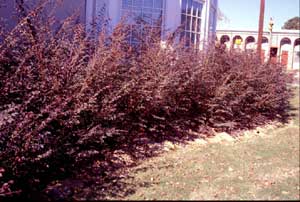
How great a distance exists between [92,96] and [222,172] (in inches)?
81.3

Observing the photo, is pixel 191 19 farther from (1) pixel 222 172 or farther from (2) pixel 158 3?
(1) pixel 222 172

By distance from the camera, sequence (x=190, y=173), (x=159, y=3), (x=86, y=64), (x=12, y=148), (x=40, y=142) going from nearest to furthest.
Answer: (x=12, y=148), (x=40, y=142), (x=190, y=173), (x=86, y=64), (x=159, y=3)

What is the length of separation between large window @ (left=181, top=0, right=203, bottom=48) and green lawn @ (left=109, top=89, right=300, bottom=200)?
6.72 m

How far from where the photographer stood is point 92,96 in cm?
554

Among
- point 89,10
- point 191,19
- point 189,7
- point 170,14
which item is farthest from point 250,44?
point 89,10

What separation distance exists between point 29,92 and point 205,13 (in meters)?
11.5

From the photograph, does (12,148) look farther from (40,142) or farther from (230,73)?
(230,73)

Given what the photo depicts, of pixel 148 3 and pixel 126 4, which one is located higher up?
A: pixel 148 3

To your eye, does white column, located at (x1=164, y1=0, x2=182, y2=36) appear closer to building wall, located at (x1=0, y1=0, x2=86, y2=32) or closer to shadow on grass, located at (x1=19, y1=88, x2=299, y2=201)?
building wall, located at (x1=0, y1=0, x2=86, y2=32)

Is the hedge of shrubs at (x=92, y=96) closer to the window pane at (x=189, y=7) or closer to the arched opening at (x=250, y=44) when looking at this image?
the arched opening at (x=250, y=44)

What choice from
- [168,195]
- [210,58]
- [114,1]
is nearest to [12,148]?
[168,195]

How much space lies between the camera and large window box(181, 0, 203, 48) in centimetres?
1404

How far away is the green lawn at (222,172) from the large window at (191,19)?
6.72 meters

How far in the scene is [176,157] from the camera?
21.1 feet
